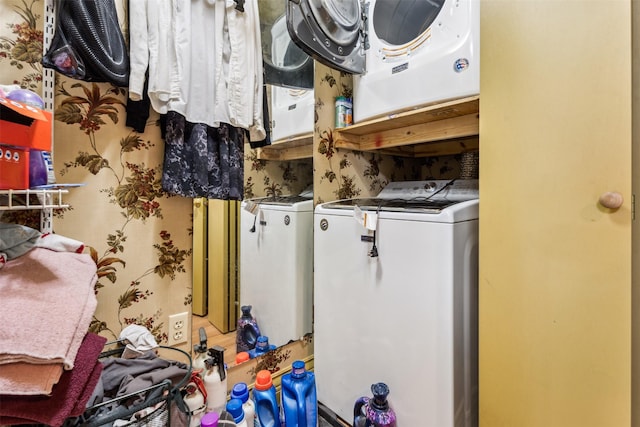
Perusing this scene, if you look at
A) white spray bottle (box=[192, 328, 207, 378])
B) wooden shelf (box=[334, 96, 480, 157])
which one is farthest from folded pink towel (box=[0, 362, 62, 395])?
wooden shelf (box=[334, 96, 480, 157])

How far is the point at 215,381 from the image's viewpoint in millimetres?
997

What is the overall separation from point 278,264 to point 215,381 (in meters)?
0.55

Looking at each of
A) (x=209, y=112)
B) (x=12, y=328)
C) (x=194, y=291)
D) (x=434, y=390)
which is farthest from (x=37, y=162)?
(x=434, y=390)

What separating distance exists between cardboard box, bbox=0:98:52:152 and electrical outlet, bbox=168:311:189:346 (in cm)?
69

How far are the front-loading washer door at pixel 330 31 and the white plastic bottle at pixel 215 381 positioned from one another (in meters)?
1.17

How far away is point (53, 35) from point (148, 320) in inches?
35.0

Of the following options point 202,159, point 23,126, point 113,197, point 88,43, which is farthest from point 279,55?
point 23,126

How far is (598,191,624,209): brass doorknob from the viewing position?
67 cm

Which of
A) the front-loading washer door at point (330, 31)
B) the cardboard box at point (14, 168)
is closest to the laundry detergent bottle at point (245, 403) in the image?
the cardboard box at point (14, 168)

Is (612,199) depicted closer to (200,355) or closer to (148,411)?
(148,411)

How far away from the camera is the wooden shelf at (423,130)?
114 cm

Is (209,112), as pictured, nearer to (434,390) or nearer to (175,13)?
(175,13)

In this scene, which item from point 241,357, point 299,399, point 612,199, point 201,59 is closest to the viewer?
point 612,199

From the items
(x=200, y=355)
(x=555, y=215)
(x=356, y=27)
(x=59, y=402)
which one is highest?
(x=356, y=27)
